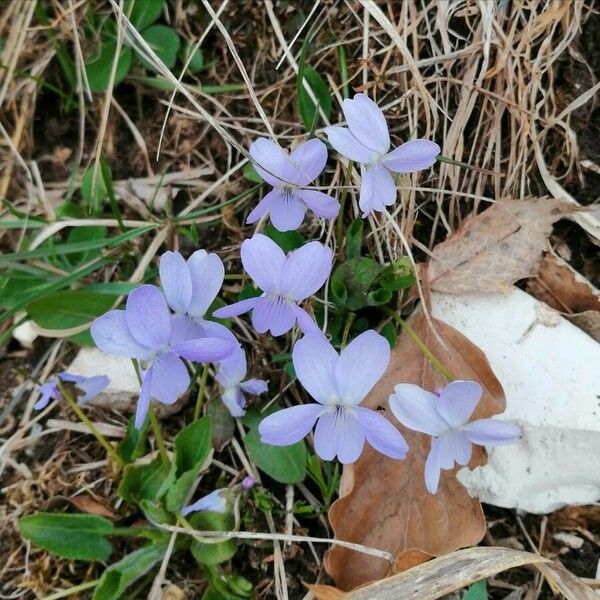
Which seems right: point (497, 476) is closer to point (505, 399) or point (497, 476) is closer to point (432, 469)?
point (505, 399)

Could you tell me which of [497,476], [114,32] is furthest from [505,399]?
[114,32]

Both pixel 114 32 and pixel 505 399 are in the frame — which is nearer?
pixel 505 399

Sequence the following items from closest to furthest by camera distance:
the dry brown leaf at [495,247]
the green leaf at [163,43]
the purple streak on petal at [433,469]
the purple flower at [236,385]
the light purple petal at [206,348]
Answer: the light purple petal at [206,348] < the purple streak on petal at [433,469] < the purple flower at [236,385] < the dry brown leaf at [495,247] < the green leaf at [163,43]

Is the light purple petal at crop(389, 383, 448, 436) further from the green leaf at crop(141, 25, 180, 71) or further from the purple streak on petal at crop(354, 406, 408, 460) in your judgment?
the green leaf at crop(141, 25, 180, 71)

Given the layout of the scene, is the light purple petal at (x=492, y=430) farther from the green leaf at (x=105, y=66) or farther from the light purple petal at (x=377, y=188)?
the green leaf at (x=105, y=66)

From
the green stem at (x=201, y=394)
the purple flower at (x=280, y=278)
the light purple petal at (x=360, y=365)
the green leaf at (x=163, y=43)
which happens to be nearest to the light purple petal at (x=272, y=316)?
the purple flower at (x=280, y=278)

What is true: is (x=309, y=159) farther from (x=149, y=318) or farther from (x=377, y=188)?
(x=149, y=318)
